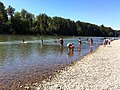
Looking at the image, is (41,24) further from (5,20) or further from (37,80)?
(37,80)

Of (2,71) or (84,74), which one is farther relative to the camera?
(2,71)

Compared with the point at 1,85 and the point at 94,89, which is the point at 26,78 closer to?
the point at 1,85

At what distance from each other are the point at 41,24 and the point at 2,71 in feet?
579

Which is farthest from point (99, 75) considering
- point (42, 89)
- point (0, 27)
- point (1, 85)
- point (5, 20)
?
point (5, 20)

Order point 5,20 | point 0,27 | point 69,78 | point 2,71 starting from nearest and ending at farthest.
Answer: point 69,78 < point 2,71 < point 0,27 < point 5,20

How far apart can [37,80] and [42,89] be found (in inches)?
146

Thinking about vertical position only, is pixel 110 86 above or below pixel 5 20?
below

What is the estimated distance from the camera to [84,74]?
765 inches

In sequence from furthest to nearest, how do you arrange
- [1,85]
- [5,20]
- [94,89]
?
1. [5,20]
2. [1,85]
3. [94,89]

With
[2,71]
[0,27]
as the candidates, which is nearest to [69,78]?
[2,71]

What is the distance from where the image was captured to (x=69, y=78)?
18.1 meters

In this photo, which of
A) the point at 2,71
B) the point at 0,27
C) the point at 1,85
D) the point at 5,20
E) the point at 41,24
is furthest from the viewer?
the point at 41,24

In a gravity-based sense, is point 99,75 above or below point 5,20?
below

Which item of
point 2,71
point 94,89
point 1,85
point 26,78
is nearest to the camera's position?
point 94,89
